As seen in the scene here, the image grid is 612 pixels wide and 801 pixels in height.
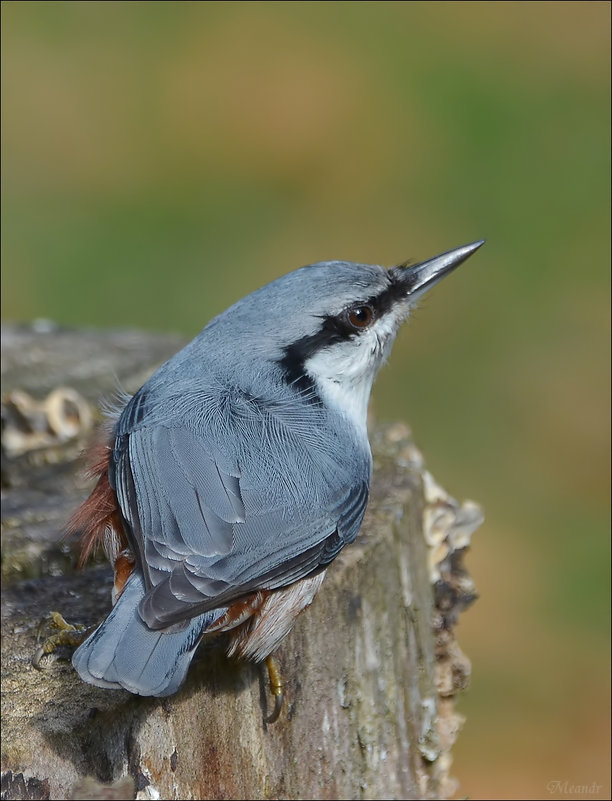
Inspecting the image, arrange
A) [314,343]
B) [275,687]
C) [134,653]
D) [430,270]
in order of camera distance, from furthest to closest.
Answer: [430,270] < [314,343] < [275,687] < [134,653]

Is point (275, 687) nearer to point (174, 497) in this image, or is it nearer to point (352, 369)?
point (174, 497)

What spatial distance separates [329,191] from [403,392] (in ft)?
7.16

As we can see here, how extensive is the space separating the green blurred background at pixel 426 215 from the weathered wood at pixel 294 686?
Answer: 5.04 feet

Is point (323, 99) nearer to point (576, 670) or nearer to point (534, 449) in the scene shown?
point (534, 449)

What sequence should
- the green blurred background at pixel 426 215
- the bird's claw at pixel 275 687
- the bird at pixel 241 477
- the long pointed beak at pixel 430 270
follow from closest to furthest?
the bird at pixel 241 477 → the bird's claw at pixel 275 687 → the long pointed beak at pixel 430 270 → the green blurred background at pixel 426 215

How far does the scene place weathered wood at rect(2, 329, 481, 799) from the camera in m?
2.33

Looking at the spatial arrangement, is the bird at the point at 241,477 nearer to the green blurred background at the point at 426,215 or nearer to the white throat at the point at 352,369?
the white throat at the point at 352,369

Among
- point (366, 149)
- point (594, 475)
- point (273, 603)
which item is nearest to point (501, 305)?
point (594, 475)

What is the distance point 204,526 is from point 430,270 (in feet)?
3.97

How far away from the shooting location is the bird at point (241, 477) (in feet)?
7.34

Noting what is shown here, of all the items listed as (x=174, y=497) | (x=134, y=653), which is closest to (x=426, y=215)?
(x=174, y=497)

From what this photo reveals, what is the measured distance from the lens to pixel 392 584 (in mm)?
2982

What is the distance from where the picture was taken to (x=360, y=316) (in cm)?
299

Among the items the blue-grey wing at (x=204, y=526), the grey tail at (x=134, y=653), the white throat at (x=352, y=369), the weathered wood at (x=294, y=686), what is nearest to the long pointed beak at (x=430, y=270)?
the white throat at (x=352, y=369)
